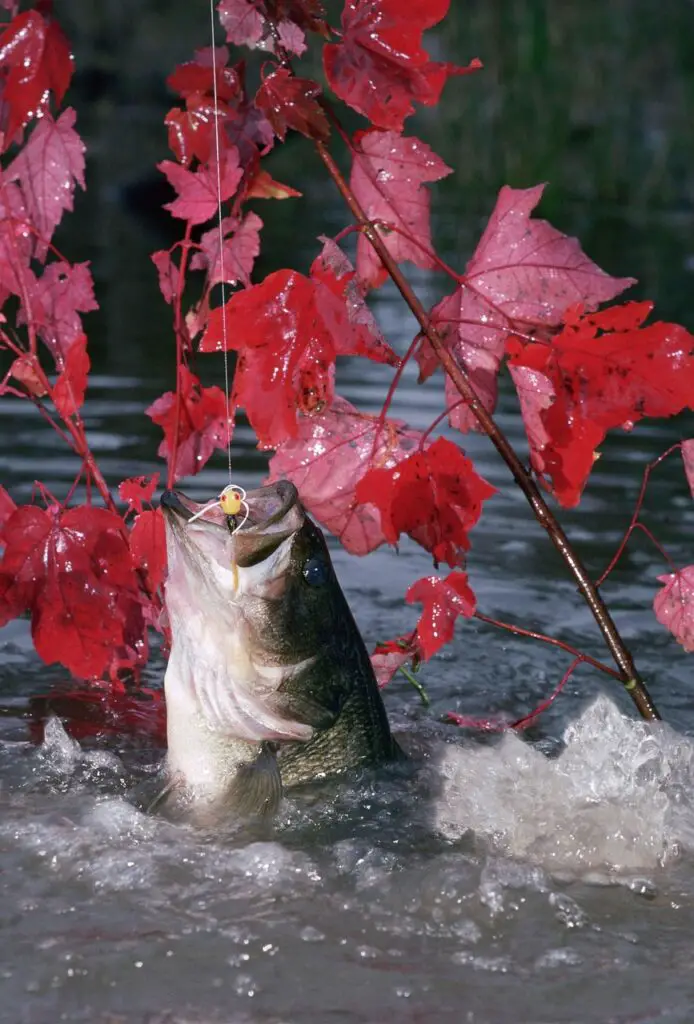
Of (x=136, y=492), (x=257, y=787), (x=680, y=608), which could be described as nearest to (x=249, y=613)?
(x=257, y=787)

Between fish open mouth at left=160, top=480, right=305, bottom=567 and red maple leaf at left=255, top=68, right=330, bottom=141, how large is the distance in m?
0.81

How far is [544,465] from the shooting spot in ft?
11.6

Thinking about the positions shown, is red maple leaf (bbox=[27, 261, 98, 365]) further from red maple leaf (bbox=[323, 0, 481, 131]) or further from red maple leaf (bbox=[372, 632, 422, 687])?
red maple leaf (bbox=[372, 632, 422, 687])

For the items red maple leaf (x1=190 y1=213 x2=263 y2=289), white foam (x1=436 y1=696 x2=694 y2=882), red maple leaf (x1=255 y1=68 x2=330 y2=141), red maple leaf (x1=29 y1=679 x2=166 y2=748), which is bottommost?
red maple leaf (x1=29 y1=679 x2=166 y2=748)

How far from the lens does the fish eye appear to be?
137 inches

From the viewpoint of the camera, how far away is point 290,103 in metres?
3.31

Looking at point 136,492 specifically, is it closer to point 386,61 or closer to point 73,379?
point 73,379

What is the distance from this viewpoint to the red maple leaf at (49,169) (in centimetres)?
373

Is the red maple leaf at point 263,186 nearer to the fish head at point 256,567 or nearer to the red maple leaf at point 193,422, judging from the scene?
the red maple leaf at point 193,422

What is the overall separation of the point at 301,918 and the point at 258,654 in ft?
1.96

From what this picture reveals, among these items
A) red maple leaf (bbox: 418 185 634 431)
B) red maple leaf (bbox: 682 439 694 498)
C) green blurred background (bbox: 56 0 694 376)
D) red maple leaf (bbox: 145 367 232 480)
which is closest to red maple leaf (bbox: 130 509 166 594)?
red maple leaf (bbox: 145 367 232 480)

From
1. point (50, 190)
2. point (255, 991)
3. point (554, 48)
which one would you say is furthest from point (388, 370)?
point (554, 48)

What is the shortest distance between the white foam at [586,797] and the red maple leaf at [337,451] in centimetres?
82

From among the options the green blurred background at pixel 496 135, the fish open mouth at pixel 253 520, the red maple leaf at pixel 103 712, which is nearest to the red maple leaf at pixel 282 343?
the fish open mouth at pixel 253 520
